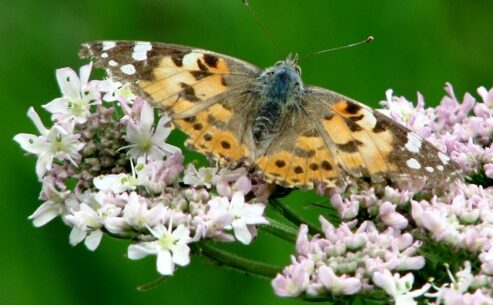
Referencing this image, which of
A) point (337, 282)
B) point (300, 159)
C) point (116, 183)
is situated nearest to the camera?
point (337, 282)

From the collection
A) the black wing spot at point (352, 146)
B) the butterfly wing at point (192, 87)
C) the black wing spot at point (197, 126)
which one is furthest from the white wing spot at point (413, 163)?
the black wing spot at point (197, 126)

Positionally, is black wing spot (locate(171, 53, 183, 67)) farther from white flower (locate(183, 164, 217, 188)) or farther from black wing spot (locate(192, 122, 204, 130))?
white flower (locate(183, 164, 217, 188))

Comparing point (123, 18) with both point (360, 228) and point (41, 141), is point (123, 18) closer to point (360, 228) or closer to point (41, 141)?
point (41, 141)

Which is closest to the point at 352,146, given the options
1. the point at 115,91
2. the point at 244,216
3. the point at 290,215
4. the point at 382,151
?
the point at 382,151

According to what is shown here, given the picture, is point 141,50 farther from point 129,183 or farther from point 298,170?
point 298,170

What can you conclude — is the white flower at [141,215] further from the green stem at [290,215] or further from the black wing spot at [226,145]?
the green stem at [290,215]

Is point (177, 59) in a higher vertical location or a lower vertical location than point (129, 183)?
higher
